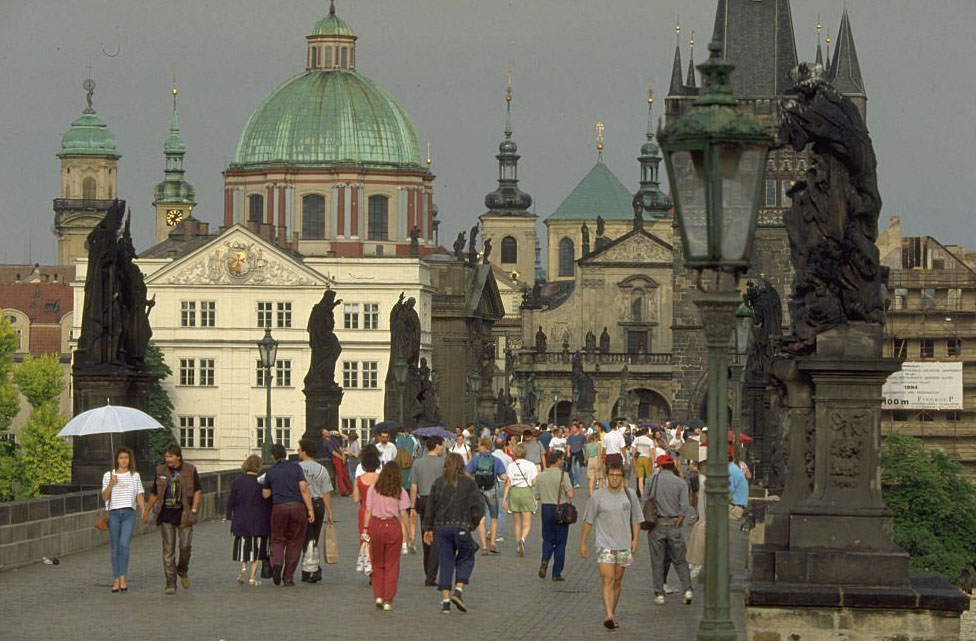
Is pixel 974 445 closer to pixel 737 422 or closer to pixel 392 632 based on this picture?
pixel 737 422

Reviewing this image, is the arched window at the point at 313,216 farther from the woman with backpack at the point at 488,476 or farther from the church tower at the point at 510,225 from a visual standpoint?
the woman with backpack at the point at 488,476

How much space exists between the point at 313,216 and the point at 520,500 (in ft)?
290

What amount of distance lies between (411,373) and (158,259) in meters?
52.3

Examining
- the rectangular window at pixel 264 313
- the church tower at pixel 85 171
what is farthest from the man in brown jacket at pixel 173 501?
the church tower at pixel 85 171

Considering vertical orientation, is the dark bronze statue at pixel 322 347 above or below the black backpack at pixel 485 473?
above

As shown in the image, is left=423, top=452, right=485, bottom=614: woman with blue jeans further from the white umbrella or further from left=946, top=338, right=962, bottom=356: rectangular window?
left=946, top=338, right=962, bottom=356: rectangular window

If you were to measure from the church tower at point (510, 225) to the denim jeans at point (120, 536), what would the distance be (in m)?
146

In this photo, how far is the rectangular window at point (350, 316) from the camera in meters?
94.2

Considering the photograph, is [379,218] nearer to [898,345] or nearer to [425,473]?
[898,345]

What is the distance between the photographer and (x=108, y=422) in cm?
2180

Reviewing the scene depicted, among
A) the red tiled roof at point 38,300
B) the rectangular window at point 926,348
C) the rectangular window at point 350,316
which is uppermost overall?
the red tiled roof at point 38,300

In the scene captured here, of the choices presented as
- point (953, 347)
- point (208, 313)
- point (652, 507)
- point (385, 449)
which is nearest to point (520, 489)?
point (385, 449)

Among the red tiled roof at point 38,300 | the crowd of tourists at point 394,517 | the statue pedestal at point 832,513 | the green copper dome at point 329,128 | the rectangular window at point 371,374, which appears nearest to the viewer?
the statue pedestal at point 832,513

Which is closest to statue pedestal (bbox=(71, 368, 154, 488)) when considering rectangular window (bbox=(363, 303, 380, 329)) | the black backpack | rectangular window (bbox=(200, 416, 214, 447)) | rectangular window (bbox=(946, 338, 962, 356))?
the black backpack
